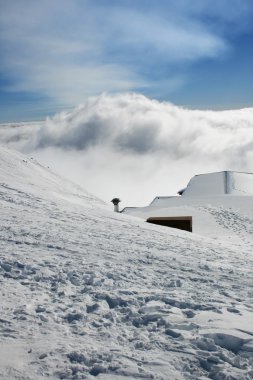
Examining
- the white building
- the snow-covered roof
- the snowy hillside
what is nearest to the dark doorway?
the white building

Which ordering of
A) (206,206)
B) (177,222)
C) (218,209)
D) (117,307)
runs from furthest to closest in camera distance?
(206,206) < (218,209) < (177,222) < (117,307)

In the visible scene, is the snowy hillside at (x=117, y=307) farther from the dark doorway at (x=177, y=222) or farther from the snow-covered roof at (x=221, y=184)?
the snow-covered roof at (x=221, y=184)

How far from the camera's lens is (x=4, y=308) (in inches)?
192

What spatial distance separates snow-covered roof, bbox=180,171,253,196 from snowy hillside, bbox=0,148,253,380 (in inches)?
1181

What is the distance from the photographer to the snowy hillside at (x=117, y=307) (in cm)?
381

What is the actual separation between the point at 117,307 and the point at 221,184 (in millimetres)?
36808

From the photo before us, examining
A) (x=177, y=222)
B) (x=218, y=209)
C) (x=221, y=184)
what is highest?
(x=221, y=184)

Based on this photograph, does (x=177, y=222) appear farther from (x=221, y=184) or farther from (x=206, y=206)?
(x=221, y=184)

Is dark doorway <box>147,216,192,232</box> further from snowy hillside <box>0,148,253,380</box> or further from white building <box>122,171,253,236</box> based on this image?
snowy hillside <box>0,148,253,380</box>

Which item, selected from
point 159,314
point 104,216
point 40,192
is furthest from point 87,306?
point 40,192

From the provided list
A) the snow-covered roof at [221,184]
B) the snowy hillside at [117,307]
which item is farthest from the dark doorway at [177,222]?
the snow-covered roof at [221,184]

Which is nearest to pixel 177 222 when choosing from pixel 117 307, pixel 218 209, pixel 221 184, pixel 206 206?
pixel 218 209

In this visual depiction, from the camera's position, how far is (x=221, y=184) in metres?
40.4

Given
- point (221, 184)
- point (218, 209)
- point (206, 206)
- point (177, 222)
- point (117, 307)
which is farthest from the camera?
point (221, 184)
